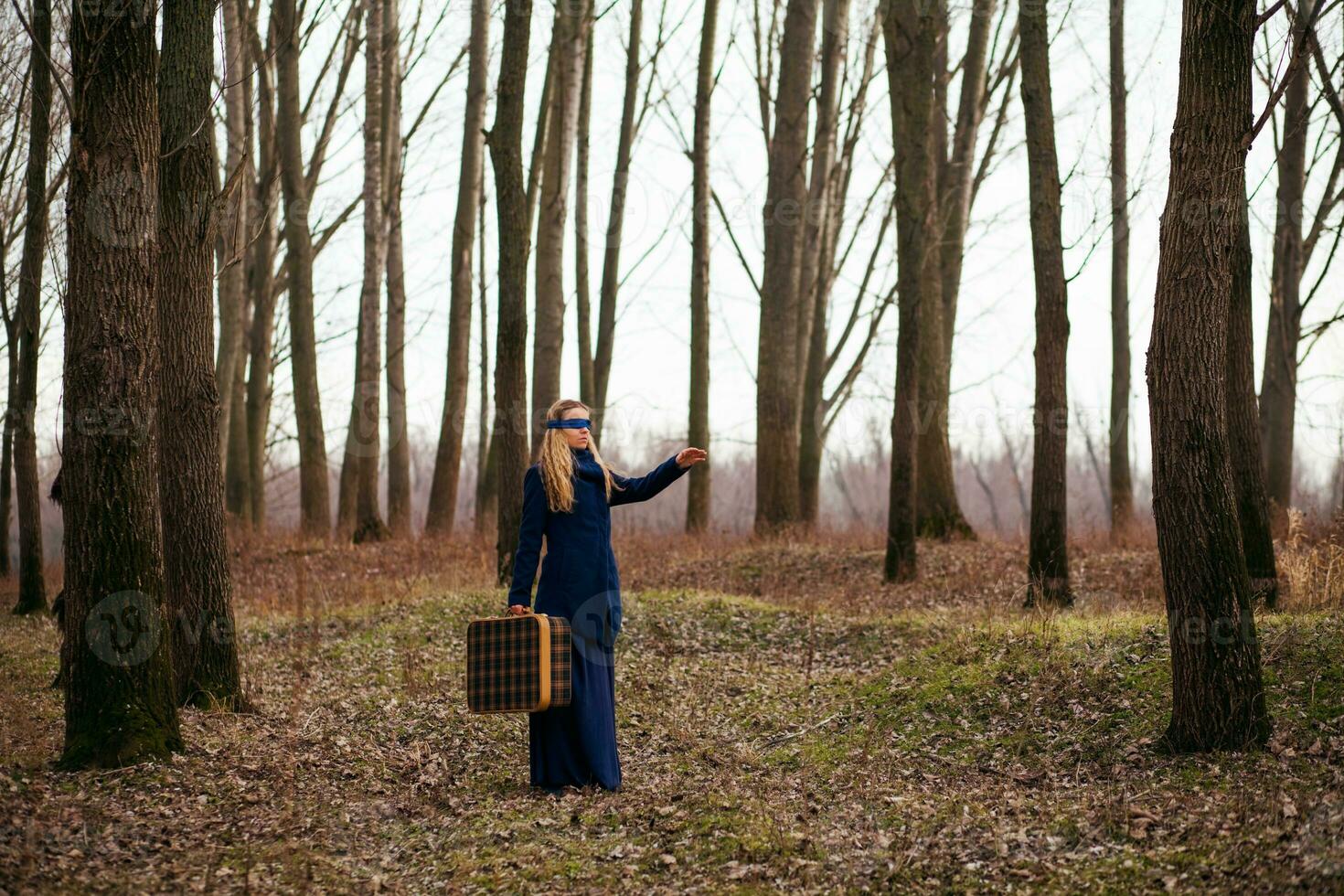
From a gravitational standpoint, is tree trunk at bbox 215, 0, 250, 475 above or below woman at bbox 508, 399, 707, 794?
above

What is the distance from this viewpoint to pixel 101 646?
6.66 m

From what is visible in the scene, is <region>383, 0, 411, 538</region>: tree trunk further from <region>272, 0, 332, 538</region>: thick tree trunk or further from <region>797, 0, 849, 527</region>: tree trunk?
<region>797, 0, 849, 527</region>: tree trunk

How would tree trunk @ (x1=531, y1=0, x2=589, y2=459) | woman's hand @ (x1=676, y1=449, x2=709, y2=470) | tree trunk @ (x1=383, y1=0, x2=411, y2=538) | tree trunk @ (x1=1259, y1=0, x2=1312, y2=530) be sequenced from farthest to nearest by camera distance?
1. tree trunk @ (x1=383, y1=0, x2=411, y2=538)
2. tree trunk @ (x1=1259, y1=0, x2=1312, y2=530)
3. tree trunk @ (x1=531, y1=0, x2=589, y2=459)
4. woman's hand @ (x1=676, y1=449, x2=709, y2=470)

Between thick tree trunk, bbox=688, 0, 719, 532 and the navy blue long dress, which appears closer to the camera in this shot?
the navy blue long dress

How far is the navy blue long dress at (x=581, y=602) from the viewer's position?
273 inches

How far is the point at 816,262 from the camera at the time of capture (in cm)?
2275

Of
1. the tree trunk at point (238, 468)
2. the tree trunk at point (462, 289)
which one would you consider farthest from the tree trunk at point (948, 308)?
the tree trunk at point (238, 468)

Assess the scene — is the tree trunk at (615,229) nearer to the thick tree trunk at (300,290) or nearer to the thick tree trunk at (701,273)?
the thick tree trunk at (701,273)

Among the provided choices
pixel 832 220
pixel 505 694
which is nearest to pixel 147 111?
pixel 505 694

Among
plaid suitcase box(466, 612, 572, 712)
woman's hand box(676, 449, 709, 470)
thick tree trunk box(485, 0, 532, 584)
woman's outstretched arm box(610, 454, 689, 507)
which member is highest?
thick tree trunk box(485, 0, 532, 584)

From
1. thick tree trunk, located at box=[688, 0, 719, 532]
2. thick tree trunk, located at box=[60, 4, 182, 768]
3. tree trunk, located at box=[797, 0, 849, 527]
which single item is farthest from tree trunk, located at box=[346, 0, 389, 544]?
thick tree trunk, located at box=[60, 4, 182, 768]

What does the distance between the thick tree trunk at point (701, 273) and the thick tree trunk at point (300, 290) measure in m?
6.59

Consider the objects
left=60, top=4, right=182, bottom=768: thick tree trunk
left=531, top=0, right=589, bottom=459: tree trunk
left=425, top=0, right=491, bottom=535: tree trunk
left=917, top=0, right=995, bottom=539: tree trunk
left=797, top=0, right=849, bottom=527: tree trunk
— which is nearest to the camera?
left=60, top=4, right=182, bottom=768: thick tree trunk

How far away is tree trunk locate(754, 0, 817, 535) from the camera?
1839 cm
